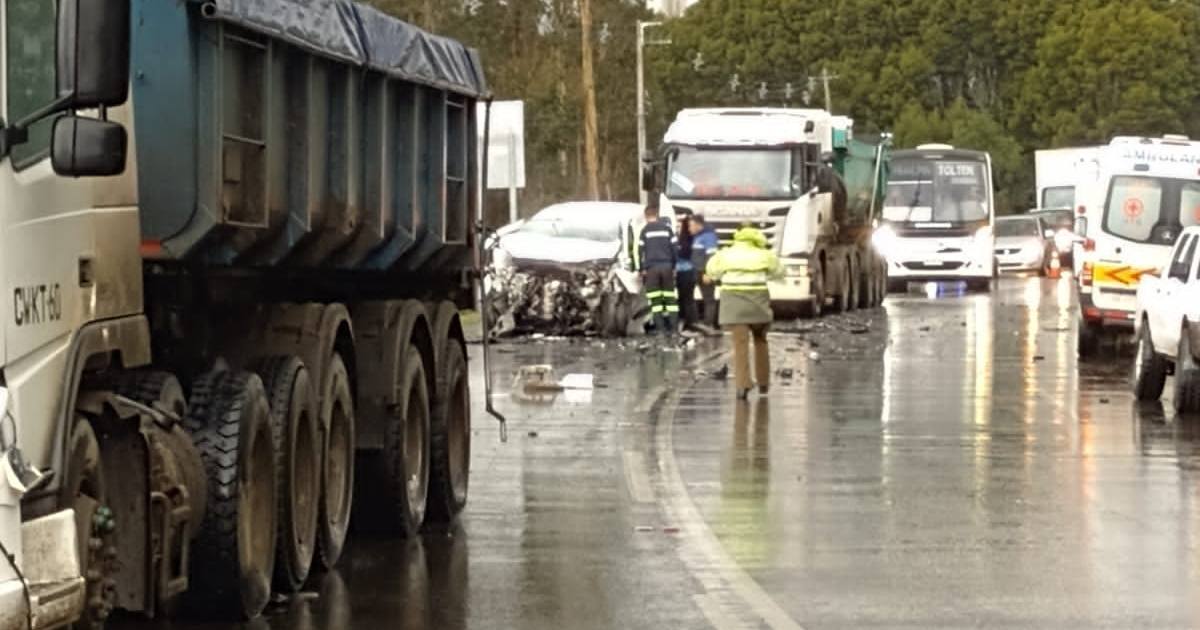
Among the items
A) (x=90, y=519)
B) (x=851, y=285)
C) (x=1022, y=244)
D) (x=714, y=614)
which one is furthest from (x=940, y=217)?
(x=90, y=519)

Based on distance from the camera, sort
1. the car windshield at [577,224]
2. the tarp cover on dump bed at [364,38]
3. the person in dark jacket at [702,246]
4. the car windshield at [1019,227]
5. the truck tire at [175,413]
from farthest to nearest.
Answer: the car windshield at [1019,227], the person in dark jacket at [702,246], the car windshield at [577,224], the tarp cover on dump bed at [364,38], the truck tire at [175,413]

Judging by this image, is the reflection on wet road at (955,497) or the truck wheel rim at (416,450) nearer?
the reflection on wet road at (955,497)

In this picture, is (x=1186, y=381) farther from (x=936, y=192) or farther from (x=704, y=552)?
(x=936, y=192)

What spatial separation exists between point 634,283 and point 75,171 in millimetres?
27157

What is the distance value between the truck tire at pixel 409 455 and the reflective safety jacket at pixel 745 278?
10051mm

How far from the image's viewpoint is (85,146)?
7.44 metres

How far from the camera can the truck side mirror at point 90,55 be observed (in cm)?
718

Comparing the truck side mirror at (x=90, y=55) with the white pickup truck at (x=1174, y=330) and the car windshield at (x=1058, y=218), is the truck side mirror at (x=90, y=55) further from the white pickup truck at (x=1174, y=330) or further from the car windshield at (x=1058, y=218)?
the car windshield at (x=1058, y=218)

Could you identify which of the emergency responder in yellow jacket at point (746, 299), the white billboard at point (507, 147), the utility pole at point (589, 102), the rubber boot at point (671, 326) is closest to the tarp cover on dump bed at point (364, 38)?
the emergency responder in yellow jacket at point (746, 299)

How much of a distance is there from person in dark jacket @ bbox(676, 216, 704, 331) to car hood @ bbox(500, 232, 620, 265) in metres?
1.06

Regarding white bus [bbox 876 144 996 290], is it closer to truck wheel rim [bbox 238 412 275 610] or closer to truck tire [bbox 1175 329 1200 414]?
truck tire [bbox 1175 329 1200 414]

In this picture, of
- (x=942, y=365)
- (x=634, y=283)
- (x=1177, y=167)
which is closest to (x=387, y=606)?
(x=942, y=365)

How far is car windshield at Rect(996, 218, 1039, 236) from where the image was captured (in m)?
66.9

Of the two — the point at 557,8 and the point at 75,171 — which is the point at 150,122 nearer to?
the point at 75,171
